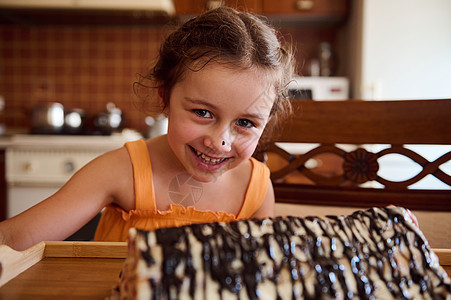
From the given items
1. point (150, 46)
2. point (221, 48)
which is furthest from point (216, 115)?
point (150, 46)

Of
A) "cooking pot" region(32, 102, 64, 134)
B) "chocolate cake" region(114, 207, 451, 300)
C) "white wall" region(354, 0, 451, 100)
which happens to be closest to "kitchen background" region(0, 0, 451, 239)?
"white wall" region(354, 0, 451, 100)

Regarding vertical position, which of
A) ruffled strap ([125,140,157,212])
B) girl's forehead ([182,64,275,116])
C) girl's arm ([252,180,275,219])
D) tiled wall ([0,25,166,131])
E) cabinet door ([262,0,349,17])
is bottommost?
girl's arm ([252,180,275,219])

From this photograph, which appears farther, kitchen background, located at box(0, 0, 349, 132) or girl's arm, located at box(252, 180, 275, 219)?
kitchen background, located at box(0, 0, 349, 132)

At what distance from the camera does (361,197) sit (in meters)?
0.83

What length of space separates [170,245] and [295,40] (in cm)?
257

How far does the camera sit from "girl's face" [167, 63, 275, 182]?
21.2 inches

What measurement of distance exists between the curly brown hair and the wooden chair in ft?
0.65

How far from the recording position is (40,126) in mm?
2146

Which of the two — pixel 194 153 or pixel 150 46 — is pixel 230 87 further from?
pixel 150 46

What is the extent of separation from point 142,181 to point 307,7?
201 cm

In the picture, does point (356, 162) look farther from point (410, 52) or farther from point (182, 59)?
point (410, 52)

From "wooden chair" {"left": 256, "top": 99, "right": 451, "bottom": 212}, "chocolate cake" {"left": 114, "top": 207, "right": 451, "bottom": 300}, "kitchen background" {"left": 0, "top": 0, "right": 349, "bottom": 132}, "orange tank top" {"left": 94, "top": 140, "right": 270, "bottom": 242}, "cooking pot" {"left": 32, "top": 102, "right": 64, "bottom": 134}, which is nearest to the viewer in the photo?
"chocolate cake" {"left": 114, "top": 207, "right": 451, "bottom": 300}

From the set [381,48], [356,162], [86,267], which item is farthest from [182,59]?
[381,48]

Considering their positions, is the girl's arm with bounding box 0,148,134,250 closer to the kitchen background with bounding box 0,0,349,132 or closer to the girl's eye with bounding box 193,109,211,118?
the girl's eye with bounding box 193,109,211,118
